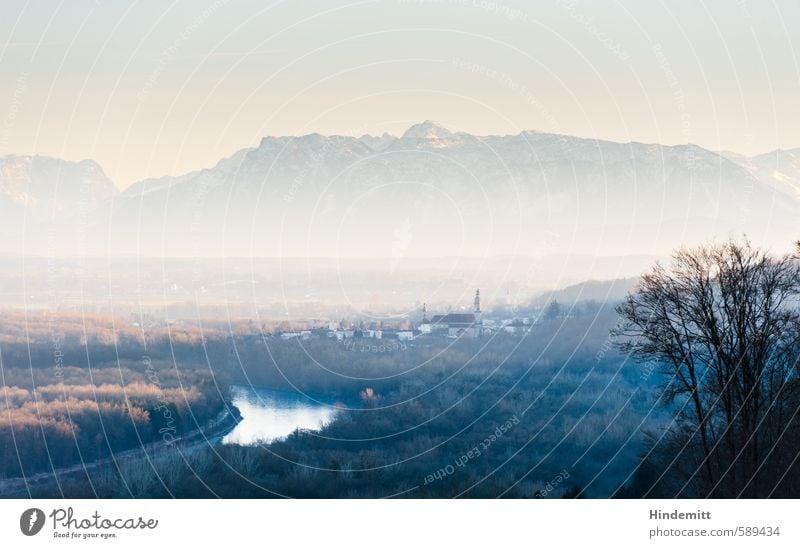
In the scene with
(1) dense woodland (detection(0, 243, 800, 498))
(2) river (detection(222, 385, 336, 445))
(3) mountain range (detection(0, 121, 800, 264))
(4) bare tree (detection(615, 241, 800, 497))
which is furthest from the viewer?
(3) mountain range (detection(0, 121, 800, 264))

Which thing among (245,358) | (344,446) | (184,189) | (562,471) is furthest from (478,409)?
(184,189)

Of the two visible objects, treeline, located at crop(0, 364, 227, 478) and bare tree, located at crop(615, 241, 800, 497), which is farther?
treeline, located at crop(0, 364, 227, 478)

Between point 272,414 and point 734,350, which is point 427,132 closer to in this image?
point 272,414

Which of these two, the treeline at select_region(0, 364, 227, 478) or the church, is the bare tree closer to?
the treeline at select_region(0, 364, 227, 478)

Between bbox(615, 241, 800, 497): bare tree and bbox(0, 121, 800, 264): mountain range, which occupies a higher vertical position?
bbox(0, 121, 800, 264): mountain range

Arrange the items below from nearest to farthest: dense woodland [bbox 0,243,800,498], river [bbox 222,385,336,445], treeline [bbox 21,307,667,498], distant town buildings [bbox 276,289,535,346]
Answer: dense woodland [bbox 0,243,800,498] < treeline [bbox 21,307,667,498] < river [bbox 222,385,336,445] < distant town buildings [bbox 276,289,535,346]

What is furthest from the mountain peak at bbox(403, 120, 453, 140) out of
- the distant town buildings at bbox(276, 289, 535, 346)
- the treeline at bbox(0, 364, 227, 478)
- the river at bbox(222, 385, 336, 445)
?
the treeline at bbox(0, 364, 227, 478)

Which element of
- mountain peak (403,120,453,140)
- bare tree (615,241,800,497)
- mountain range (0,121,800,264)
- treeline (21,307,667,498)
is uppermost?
mountain peak (403,120,453,140)

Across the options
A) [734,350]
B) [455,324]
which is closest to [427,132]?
[455,324]
